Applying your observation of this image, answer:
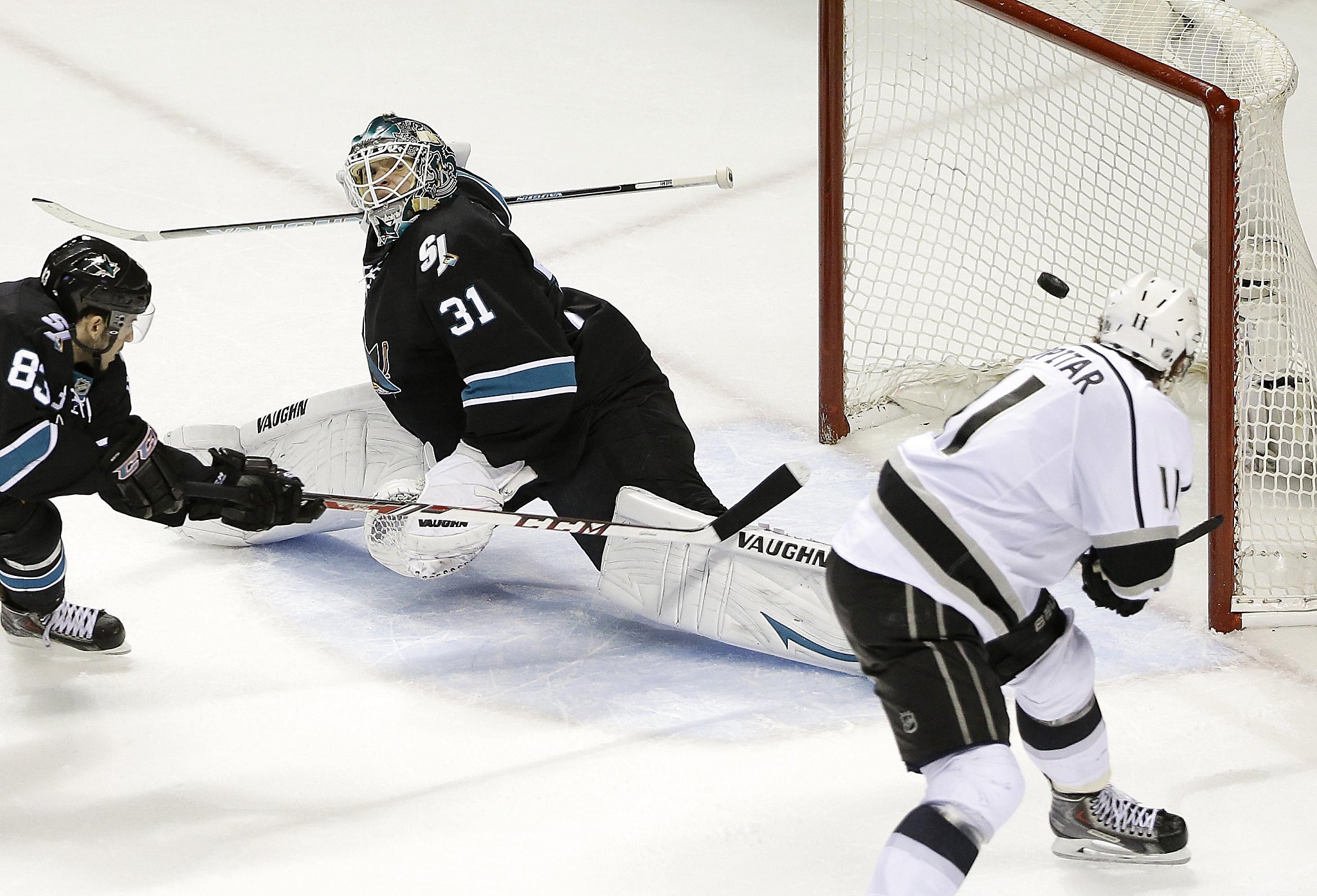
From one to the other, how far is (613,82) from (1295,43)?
2.66 meters

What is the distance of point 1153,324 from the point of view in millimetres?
1994

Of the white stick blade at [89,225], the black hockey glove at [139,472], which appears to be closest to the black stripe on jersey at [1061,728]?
the black hockey glove at [139,472]

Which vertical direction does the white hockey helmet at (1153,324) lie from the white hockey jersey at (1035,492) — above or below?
above

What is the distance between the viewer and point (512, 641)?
9.91ft

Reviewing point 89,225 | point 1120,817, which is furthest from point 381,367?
point 1120,817

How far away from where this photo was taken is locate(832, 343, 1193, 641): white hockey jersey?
1.93 metres

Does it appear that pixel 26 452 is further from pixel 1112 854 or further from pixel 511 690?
pixel 1112 854

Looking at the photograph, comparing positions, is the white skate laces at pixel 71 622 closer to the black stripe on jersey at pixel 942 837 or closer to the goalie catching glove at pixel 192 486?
the goalie catching glove at pixel 192 486

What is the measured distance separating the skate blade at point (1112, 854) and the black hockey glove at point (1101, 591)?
0.41 m

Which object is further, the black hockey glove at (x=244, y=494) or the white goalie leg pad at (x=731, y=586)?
the white goalie leg pad at (x=731, y=586)

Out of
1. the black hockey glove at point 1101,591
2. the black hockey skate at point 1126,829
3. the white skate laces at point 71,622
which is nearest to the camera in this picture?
the black hockey glove at point 1101,591

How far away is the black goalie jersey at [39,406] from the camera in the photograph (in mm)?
2475

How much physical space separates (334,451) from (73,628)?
0.65m

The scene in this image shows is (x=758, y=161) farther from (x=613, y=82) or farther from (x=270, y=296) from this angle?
(x=270, y=296)
